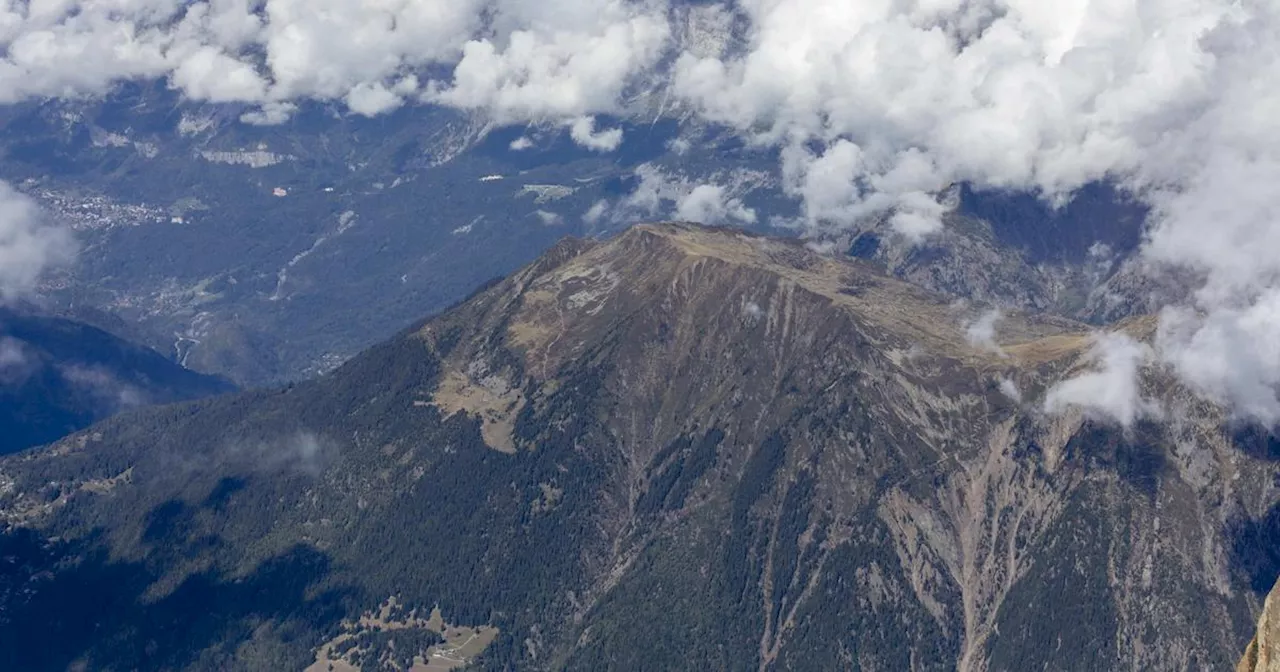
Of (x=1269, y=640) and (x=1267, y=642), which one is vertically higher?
(x=1269, y=640)

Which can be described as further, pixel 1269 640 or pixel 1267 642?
pixel 1267 642

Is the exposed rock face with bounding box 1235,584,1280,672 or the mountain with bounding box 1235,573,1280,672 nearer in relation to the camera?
the exposed rock face with bounding box 1235,584,1280,672

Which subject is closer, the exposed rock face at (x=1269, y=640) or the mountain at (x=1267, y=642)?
the exposed rock face at (x=1269, y=640)
